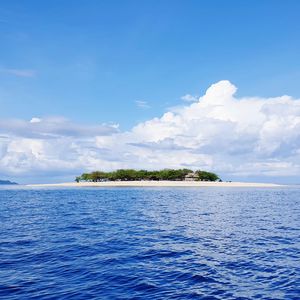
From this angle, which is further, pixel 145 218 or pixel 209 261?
pixel 145 218

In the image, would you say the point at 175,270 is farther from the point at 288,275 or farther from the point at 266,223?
the point at 266,223

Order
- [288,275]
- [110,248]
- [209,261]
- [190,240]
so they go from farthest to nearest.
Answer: [190,240] → [110,248] → [209,261] → [288,275]

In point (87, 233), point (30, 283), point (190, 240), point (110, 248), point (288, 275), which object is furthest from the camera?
point (87, 233)

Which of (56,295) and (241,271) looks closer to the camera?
(56,295)

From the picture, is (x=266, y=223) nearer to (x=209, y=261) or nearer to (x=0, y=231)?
(x=209, y=261)

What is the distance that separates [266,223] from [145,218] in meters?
16.3

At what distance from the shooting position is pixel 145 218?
49.4 m

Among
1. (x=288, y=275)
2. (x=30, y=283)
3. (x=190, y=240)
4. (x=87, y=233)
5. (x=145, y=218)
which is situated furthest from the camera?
(x=145, y=218)

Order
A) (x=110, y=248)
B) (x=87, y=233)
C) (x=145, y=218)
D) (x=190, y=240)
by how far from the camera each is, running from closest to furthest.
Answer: (x=110, y=248) < (x=190, y=240) < (x=87, y=233) < (x=145, y=218)

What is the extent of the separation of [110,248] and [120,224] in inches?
576

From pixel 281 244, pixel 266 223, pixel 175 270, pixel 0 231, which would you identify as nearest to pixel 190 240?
pixel 281 244

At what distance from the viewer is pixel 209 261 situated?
24.4m

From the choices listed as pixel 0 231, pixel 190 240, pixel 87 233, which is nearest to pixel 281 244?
pixel 190 240

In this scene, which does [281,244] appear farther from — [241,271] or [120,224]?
[120,224]
